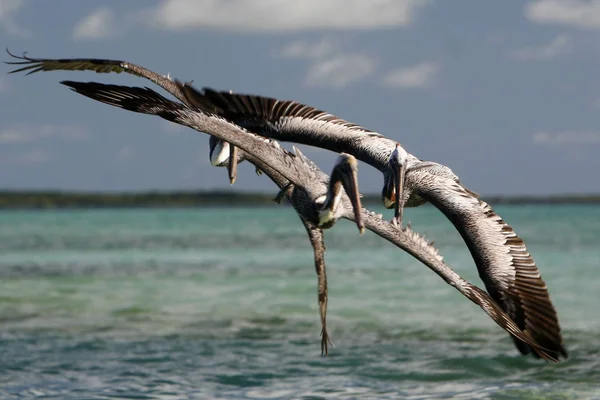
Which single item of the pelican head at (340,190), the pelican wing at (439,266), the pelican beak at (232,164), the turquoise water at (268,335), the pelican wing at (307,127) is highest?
the pelican wing at (307,127)

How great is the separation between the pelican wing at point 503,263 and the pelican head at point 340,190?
156 centimetres

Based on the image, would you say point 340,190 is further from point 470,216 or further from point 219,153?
point 219,153

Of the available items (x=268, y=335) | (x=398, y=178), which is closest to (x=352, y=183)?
(x=398, y=178)

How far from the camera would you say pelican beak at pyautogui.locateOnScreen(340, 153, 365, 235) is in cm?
843

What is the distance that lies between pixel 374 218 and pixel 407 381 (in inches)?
166

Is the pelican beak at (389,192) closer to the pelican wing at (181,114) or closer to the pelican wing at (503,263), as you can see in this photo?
the pelican wing at (503,263)

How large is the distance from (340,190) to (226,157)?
2.03 m

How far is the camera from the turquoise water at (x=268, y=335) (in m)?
12.4

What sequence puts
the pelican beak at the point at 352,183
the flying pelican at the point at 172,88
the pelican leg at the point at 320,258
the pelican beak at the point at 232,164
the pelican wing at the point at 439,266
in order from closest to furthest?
the pelican beak at the point at 352,183, the pelican wing at the point at 439,266, the flying pelican at the point at 172,88, the pelican leg at the point at 320,258, the pelican beak at the point at 232,164

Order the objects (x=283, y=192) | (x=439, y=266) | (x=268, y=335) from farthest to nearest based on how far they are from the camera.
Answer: (x=268, y=335), (x=283, y=192), (x=439, y=266)

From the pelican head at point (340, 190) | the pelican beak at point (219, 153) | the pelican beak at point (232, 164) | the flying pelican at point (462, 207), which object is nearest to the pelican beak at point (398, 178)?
the flying pelican at point (462, 207)

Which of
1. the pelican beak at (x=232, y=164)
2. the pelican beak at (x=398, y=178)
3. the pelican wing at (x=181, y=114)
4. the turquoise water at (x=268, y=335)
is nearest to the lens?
the pelican wing at (x=181, y=114)

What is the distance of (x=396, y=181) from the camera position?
993 centimetres

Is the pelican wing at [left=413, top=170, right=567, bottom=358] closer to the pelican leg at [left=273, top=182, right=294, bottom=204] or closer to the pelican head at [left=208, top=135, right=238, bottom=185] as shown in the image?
the pelican leg at [left=273, top=182, right=294, bottom=204]
